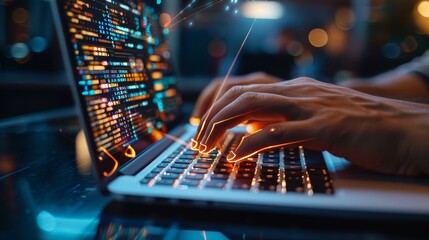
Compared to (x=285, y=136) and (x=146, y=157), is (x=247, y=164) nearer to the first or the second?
(x=285, y=136)

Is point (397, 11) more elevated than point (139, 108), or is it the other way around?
point (397, 11)

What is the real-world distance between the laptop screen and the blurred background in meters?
1.57

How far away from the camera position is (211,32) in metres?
3.11

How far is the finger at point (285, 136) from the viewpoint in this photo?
0.61m

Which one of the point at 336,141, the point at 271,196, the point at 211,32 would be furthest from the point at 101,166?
the point at 211,32

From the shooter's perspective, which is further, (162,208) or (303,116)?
(303,116)

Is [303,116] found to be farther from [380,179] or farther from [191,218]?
[191,218]

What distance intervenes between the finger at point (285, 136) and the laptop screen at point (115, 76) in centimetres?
23

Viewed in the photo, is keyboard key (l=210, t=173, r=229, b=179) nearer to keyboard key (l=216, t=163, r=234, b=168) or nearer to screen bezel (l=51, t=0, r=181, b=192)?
keyboard key (l=216, t=163, r=234, b=168)

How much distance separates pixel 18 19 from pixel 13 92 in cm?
79

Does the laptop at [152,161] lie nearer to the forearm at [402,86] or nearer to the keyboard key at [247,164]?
the keyboard key at [247,164]

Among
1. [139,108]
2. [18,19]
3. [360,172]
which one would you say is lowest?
[360,172]

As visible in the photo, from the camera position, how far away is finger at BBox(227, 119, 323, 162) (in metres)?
0.61

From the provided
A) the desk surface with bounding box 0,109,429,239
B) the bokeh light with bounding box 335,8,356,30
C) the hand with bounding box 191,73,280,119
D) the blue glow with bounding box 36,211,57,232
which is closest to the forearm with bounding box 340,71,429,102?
the hand with bounding box 191,73,280,119
